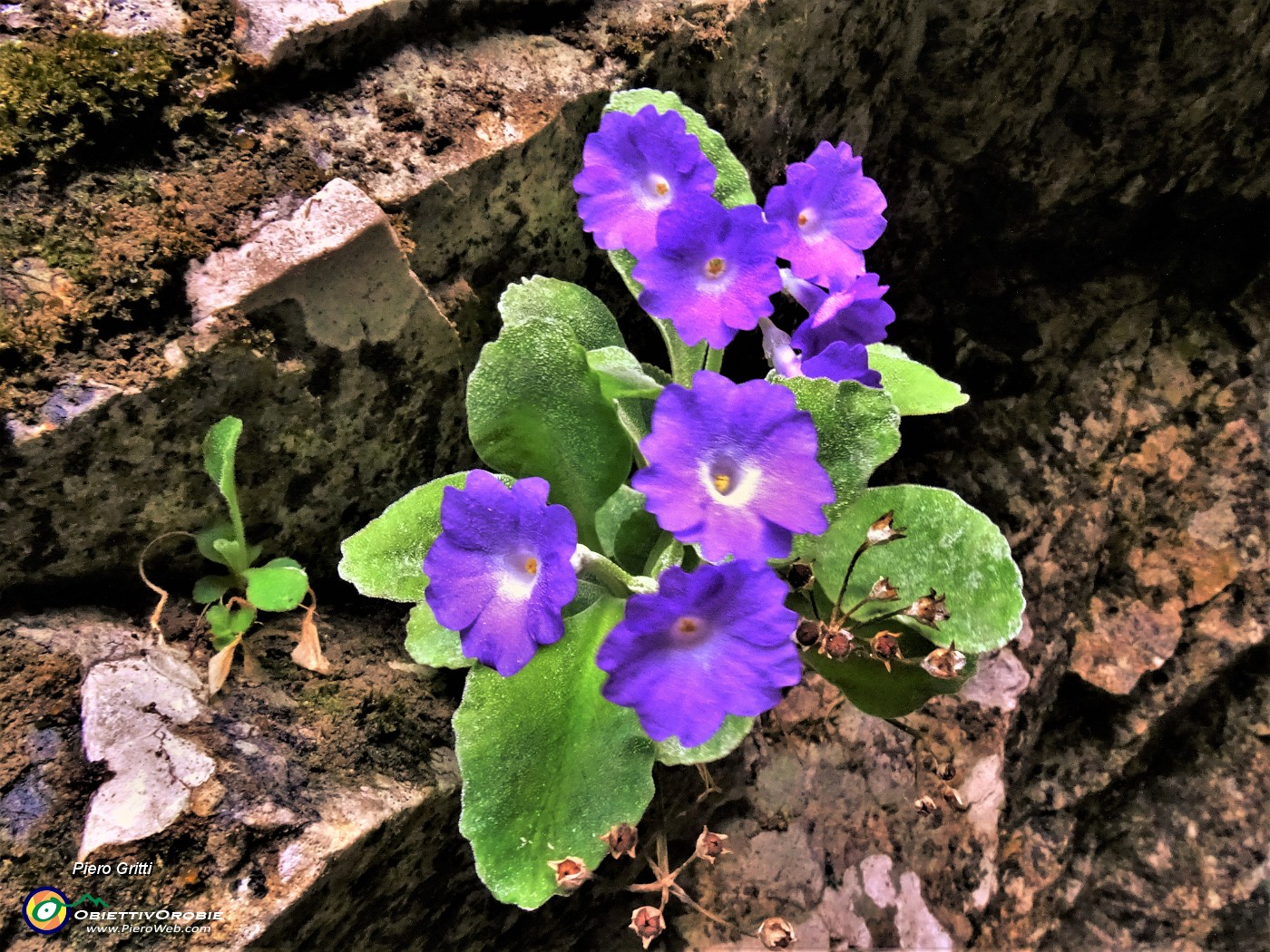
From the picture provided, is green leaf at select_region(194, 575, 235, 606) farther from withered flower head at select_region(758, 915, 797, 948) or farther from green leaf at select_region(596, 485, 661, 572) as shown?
withered flower head at select_region(758, 915, 797, 948)

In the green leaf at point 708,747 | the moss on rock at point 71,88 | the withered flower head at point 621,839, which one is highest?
the moss on rock at point 71,88

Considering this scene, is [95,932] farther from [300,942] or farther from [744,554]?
[744,554]

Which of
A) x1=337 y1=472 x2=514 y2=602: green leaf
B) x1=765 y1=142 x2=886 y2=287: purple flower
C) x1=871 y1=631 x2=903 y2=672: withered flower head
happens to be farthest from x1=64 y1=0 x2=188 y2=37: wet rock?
x1=871 y1=631 x2=903 y2=672: withered flower head

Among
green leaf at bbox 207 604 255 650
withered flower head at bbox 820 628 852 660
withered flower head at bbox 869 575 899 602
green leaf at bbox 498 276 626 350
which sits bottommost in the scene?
green leaf at bbox 207 604 255 650

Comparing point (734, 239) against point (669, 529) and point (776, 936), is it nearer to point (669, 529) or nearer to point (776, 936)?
point (669, 529)

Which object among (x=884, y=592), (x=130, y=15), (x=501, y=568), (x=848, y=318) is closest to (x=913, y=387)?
(x=848, y=318)

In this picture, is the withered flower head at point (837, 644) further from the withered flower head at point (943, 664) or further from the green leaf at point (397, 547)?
the green leaf at point (397, 547)

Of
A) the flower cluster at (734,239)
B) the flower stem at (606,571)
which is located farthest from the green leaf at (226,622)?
the flower cluster at (734,239)
